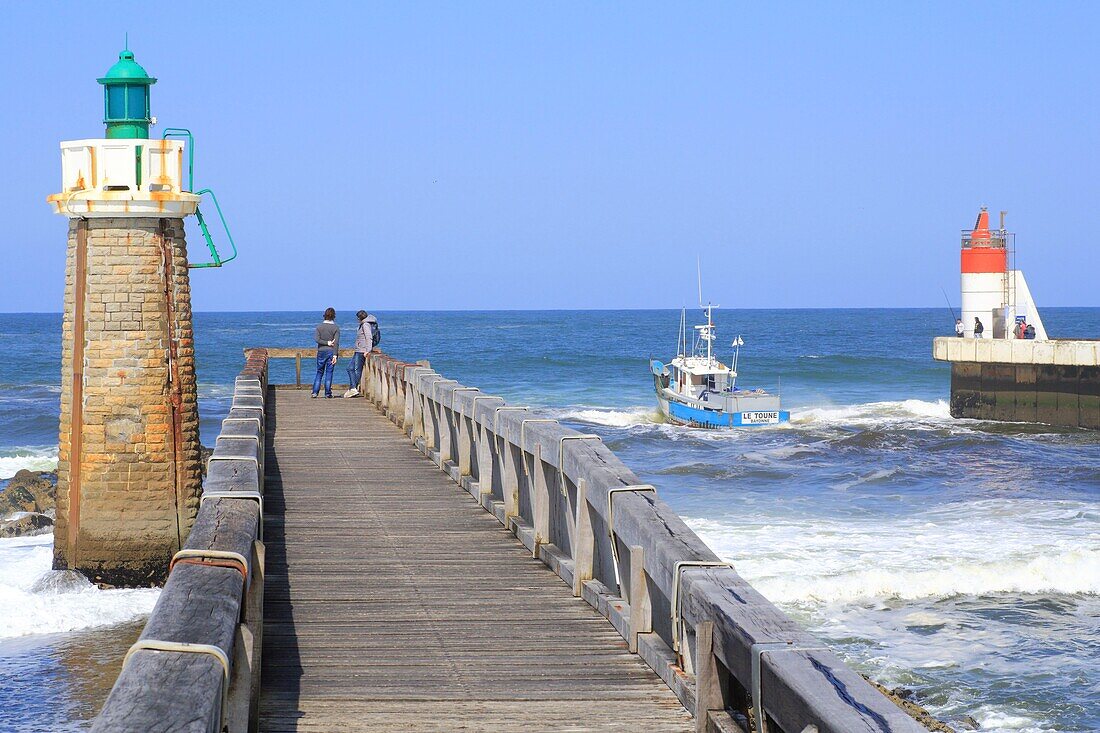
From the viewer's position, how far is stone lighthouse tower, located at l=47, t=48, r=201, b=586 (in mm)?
17141

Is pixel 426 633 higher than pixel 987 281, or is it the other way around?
pixel 987 281

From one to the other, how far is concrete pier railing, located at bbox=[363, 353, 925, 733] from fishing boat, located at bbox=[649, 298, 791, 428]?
3014cm

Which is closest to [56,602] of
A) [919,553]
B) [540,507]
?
[540,507]

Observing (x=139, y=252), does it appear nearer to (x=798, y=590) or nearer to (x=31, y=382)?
(x=798, y=590)

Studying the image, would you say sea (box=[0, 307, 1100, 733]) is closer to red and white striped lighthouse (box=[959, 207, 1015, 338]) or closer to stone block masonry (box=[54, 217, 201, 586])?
stone block masonry (box=[54, 217, 201, 586])

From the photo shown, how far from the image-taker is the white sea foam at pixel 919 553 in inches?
644

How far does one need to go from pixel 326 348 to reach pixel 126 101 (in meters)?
5.39

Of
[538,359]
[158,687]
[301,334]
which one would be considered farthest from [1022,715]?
[301,334]

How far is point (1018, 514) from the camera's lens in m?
23.2

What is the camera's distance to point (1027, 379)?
40531 mm

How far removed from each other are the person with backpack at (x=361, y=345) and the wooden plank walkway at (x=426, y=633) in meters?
10.6

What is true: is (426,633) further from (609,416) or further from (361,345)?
(609,416)

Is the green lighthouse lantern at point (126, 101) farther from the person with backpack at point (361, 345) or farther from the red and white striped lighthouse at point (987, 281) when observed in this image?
the red and white striped lighthouse at point (987, 281)

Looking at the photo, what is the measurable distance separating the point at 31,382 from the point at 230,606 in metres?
65.9
